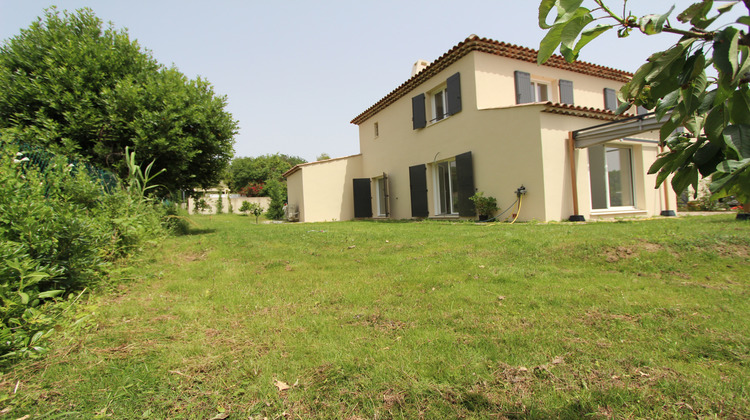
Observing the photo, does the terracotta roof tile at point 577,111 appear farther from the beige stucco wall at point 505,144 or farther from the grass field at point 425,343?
the grass field at point 425,343

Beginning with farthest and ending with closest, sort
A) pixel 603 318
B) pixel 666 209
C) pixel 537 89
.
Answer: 1. pixel 537 89
2. pixel 666 209
3. pixel 603 318

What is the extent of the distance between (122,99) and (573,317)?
820 centimetres

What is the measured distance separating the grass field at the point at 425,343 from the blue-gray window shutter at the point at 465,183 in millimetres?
5633

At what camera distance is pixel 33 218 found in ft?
8.32

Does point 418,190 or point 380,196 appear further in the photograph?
point 380,196

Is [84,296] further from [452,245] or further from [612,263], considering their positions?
[612,263]

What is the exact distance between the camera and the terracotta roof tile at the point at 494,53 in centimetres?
908

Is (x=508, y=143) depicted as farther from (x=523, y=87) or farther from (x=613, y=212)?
(x=613, y=212)

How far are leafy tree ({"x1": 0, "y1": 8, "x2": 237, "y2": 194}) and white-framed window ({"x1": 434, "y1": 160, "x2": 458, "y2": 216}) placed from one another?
23.0ft

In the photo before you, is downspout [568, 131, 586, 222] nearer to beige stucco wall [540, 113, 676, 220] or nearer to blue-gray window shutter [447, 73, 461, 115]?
beige stucco wall [540, 113, 676, 220]

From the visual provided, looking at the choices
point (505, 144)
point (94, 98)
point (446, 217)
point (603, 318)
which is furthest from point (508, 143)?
point (94, 98)

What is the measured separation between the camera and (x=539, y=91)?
10.7m

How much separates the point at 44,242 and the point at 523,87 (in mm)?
10681

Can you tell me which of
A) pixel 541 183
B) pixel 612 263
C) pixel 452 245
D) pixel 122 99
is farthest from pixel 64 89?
pixel 541 183
